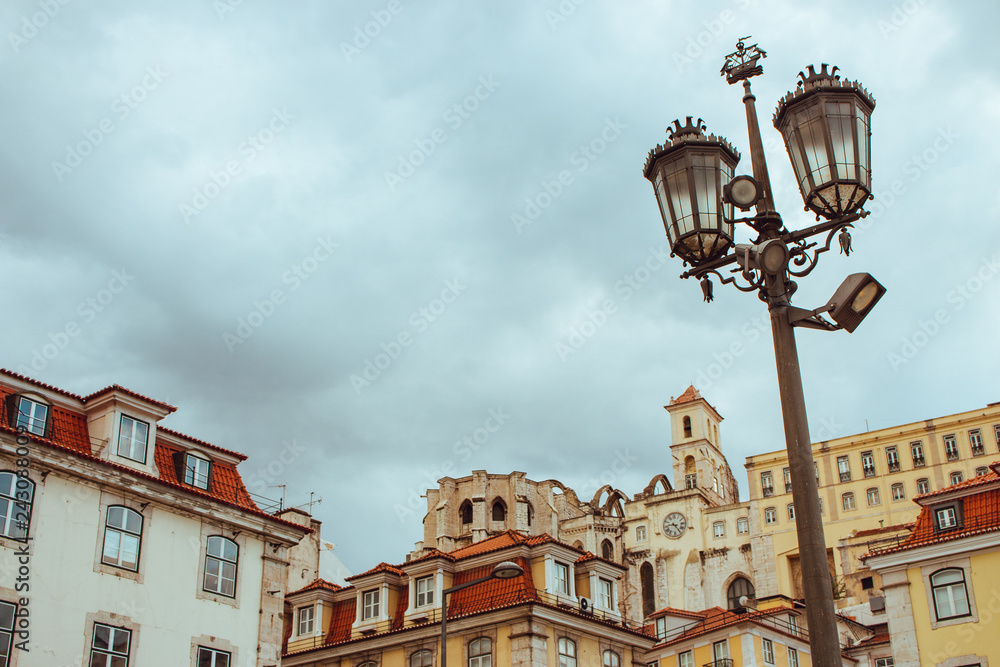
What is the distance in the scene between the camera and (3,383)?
23.5 m

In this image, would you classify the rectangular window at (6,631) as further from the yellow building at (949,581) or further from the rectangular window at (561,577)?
the yellow building at (949,581)

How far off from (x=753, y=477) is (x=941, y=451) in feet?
50.6

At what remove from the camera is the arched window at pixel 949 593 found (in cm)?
2967

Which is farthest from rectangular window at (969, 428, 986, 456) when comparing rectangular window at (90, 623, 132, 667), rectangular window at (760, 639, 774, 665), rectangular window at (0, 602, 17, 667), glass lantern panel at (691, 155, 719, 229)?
glass lantern panel at (691, 155, 719, 229)

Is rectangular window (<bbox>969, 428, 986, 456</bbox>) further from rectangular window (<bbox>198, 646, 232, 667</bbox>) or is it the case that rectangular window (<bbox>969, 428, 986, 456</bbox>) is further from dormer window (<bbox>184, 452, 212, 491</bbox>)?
rectangular window (<bbox>198, 646, 232, 667</bbox>)

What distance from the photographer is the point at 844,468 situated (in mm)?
78812

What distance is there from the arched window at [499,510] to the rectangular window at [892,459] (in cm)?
3232

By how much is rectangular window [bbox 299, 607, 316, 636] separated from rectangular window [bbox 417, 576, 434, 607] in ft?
18.9

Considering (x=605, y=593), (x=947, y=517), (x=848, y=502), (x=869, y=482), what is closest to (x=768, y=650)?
(x=605, y=593)

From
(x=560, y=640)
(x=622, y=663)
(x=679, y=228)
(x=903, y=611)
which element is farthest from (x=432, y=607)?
(x=679, y=228)

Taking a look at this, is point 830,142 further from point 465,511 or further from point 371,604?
point 465,511

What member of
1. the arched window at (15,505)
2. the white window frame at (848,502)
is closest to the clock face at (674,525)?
the white window frame at (848,502)

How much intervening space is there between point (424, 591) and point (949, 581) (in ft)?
61.6

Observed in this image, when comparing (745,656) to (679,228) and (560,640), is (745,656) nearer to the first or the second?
(560,640)
